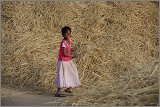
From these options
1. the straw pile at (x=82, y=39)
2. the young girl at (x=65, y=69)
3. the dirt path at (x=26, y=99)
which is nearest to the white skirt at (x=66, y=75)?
the young girl at (x=65, y=69)

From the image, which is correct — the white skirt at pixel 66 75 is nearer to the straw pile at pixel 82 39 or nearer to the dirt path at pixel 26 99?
the dirt path at pixel 26 99

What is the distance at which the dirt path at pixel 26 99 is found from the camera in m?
8.00

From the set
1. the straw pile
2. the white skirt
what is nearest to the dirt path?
the white skirt

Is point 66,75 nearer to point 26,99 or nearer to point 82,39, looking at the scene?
point 26,99

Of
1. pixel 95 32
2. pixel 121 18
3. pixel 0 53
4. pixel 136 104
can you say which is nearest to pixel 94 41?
pixel 95 32

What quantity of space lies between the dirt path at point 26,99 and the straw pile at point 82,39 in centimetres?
81

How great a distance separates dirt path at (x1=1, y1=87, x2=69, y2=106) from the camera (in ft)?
26.2

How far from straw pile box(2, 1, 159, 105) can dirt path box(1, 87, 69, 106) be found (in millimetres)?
814

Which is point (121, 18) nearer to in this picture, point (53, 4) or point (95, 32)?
point (95, 32)

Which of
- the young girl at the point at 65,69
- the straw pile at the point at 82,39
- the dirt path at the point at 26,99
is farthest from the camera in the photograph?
the straw pile at the point at 82,39

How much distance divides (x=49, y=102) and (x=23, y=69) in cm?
320

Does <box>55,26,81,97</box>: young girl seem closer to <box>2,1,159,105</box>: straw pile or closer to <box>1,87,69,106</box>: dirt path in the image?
<box>1,87,69,106</box>: dirt path

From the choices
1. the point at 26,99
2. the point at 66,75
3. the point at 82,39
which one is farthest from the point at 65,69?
the point at 82,39

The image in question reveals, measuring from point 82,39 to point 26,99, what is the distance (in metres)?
3.70
